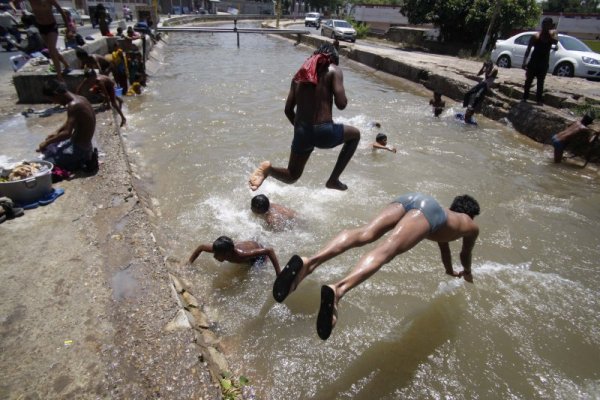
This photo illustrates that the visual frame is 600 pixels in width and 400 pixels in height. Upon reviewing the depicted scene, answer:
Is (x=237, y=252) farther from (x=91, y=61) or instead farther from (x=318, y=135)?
(x=91, y=61)

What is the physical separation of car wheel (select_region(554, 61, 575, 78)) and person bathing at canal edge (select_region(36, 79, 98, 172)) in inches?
590

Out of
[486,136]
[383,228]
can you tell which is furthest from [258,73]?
[383,228]

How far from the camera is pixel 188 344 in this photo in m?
2.63

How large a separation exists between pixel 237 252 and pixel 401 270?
196 centimetres

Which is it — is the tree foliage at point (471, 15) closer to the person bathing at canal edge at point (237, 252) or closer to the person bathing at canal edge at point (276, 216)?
the person bathing at canal edge at point (276, 216)

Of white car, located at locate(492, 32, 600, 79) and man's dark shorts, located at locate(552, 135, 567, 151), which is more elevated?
white car, located at locate(492, 32, 600, 79)

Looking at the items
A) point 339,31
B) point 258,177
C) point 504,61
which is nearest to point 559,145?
point 258,177

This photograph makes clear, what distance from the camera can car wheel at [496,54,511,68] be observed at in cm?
1566

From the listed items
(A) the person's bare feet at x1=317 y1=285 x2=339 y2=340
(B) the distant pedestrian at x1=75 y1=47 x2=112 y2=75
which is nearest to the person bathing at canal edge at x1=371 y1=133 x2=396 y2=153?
(A) the person's bare feet at x1=317 y1=285 x2=339 y2=340

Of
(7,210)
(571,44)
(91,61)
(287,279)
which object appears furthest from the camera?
(571,44)

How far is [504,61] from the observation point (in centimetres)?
1580

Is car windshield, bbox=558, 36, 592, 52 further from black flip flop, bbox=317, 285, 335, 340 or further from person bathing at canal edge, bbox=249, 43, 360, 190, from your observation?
black flip flop, bbox=317, 285, 335, 340

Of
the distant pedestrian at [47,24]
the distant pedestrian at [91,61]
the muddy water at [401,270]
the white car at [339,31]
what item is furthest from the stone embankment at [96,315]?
the white car at [339,31]

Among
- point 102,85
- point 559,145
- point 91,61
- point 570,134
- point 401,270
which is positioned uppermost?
point 91,61
